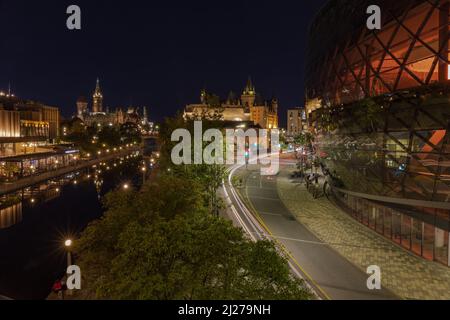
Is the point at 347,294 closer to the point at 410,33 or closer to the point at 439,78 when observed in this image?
the point at 439,78

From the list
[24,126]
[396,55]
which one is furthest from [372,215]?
[24,126]

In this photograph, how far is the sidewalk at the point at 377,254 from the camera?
16.2 m

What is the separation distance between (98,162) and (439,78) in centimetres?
8571

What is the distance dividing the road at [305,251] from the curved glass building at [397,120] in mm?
5371

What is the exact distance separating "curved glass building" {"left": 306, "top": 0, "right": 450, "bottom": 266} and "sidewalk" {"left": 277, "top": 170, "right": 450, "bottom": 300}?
3.40ft

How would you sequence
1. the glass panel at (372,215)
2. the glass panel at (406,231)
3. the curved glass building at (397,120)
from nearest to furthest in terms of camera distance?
the curved glass building at (397,120)
the glass panel at (406,231)
the glass panel at (372,215)

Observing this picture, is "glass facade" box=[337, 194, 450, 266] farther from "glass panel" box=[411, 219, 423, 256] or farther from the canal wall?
the canal wall

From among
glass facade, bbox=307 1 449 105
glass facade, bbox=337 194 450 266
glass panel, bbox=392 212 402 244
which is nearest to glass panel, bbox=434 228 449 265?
glass facade, bbox=337 194 450 266

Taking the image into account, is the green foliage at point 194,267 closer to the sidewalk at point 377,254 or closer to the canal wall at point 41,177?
the sidewalk at point 377,254

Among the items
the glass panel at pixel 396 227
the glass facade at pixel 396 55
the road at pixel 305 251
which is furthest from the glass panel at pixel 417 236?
the glass facade at pixel 396 55

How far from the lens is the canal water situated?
2154cm

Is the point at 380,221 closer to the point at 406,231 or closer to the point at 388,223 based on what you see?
the point at 388,223

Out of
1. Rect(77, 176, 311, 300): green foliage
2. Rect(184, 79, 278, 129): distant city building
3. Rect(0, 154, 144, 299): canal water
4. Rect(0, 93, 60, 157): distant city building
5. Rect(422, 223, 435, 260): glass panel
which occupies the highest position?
Rect(184, 79, 278, 129): distant city building

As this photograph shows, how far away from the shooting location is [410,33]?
2319 centimetres
